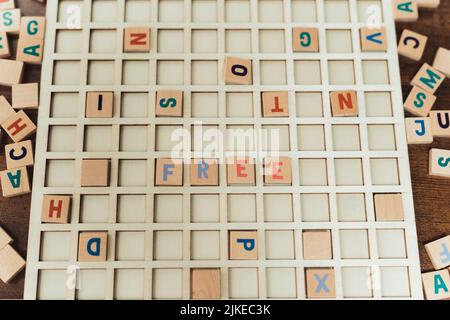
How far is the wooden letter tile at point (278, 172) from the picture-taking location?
1.40 m

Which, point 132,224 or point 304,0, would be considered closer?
point 132,224

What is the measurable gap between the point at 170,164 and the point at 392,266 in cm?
81

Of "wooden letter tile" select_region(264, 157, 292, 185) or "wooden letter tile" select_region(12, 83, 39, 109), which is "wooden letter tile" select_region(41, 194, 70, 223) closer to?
"wooden letter tile" select_region(12, 83, 39, 109)

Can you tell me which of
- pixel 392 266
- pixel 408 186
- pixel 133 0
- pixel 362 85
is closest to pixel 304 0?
pixel 362 85

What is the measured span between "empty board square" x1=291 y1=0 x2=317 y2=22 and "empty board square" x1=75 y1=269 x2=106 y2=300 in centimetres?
114

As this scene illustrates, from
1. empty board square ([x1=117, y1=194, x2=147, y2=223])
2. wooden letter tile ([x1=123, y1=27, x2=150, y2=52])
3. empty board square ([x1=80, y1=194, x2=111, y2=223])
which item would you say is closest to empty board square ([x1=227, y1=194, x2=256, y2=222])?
empty board square ([x1=117, y1=194, x2=147, y2=223])

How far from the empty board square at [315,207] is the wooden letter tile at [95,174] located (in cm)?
66

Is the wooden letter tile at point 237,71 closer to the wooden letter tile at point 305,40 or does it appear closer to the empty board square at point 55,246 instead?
the wooden letter tile at point 305,40

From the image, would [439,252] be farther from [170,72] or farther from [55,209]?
[55,209]

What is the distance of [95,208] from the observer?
1.39 meters

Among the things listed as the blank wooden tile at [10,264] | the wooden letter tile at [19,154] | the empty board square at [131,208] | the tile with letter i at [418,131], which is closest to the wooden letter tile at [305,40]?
the tile with letter i at [418,131]

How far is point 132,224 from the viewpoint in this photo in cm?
137
